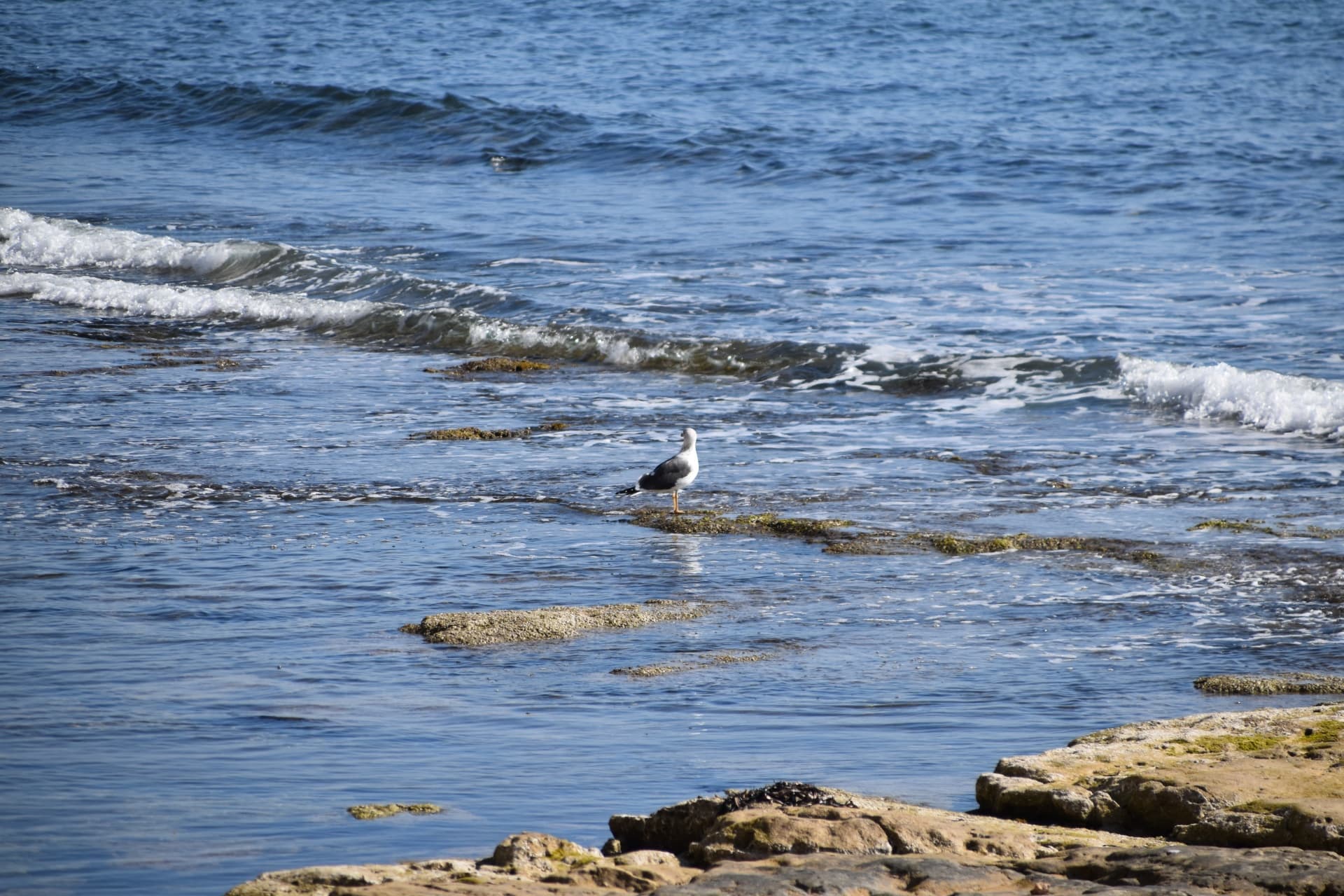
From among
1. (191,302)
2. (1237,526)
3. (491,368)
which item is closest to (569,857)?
(1237,526)

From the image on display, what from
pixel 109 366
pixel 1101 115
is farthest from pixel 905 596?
pixel 1101 115

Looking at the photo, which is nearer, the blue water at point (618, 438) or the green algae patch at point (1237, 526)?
the blue water at point (618, 438)

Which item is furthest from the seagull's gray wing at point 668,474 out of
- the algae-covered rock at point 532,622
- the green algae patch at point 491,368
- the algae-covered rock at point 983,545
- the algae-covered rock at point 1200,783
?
the green algae patch at point 491,368

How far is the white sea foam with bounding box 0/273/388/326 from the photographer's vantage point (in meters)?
15.8

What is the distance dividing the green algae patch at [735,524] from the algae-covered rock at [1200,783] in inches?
135

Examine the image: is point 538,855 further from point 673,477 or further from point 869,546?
point 673,477

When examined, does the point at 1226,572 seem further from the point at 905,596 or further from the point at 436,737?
the point at 436,737

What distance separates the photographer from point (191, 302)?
53.0 feet

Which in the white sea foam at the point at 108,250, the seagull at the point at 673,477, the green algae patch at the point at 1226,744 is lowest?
the seagull at the point at 673,477

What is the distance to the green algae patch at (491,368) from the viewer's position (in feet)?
43.3

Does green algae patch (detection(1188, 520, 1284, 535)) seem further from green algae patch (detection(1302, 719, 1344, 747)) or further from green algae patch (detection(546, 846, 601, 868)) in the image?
green algae patch (detection(546, 846, 601, 868))

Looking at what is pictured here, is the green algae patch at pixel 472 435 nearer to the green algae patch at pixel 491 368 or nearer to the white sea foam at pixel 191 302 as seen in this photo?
the green algae patch at pixel 491 368

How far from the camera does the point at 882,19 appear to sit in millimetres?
37375

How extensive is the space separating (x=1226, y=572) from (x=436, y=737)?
13.4ft
